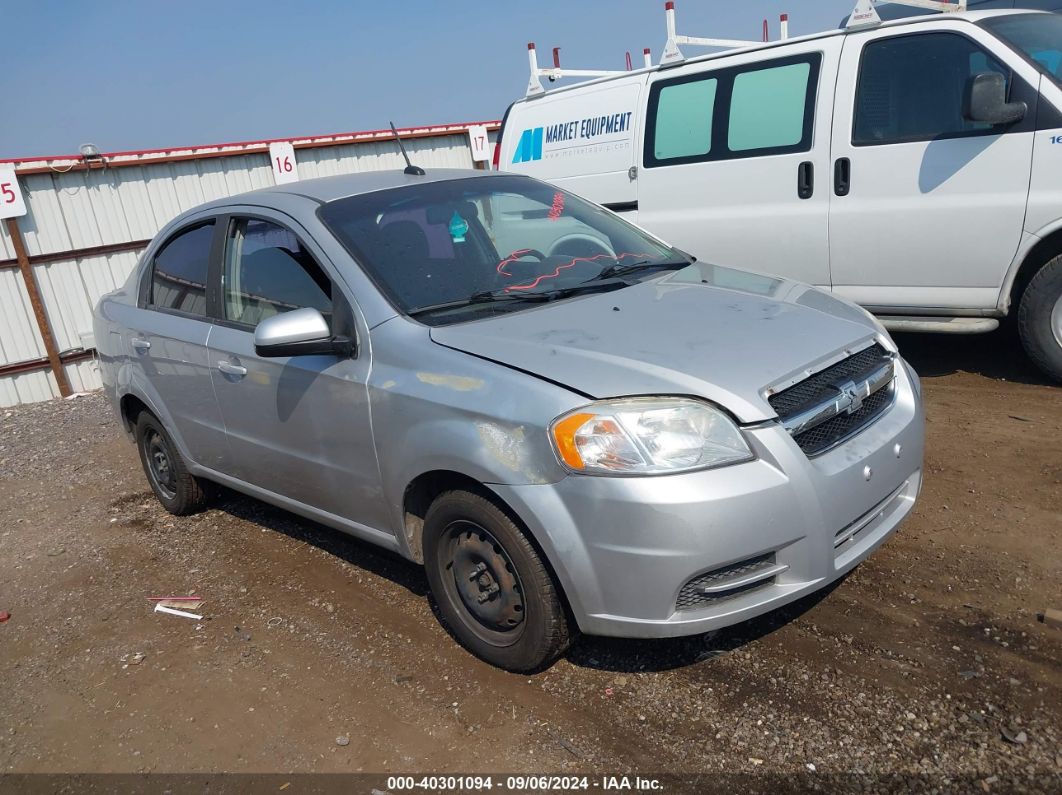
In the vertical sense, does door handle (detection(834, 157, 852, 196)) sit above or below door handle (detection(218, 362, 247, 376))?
above

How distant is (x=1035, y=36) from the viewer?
5.29m

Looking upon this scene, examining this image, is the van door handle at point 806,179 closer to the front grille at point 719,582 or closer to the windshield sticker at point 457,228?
the windshield sticker at point 457,228

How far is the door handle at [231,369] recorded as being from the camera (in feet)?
12.8

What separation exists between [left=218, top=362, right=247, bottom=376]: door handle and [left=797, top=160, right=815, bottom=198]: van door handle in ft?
12.8

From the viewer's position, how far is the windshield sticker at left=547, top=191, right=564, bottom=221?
425 cm

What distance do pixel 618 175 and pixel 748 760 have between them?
5.21 metres

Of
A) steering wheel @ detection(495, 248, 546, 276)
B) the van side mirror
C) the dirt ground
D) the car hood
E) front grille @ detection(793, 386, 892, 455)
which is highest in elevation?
the van side mirror

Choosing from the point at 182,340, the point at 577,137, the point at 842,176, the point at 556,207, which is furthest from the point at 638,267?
the point at 577,137

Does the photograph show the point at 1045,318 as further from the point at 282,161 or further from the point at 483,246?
the point at 282,161

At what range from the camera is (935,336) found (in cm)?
669

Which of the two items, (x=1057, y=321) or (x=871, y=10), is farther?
(x=871, y=10)

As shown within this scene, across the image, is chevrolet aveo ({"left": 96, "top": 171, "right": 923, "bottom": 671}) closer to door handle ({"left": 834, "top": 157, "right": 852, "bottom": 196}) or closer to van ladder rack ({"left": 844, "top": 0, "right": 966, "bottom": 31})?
door handle ({"left": 834, "top": 157, "right": 852, "bottom": 196})

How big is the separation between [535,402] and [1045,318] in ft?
12.7

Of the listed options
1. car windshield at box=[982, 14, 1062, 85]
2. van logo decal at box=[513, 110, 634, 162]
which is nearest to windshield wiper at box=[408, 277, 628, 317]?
car windshield at box=[982, 14, 1062, 85]
